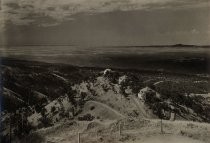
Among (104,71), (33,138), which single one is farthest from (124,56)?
(33,138)

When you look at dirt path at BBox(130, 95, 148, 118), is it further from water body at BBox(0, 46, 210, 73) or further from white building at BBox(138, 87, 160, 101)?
water body at BBox(0, 46, 210, 73)

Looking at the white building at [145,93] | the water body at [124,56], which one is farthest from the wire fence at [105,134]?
the water body at [124,56]

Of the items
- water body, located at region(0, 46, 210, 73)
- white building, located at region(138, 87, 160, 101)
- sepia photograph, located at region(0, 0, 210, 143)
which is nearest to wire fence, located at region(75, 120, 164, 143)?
sepia photograph, located at region(0, 0, 210, 143)

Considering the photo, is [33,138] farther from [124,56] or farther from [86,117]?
[124,56]

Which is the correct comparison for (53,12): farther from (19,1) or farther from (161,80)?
(161,80)

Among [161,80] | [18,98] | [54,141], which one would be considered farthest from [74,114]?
[161,80]

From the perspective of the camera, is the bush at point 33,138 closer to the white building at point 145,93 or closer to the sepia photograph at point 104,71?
the sepia photograph at point 104,71

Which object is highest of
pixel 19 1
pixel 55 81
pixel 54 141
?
pixel 19 1

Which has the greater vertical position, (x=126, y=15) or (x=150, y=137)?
(x=126, y=15)
